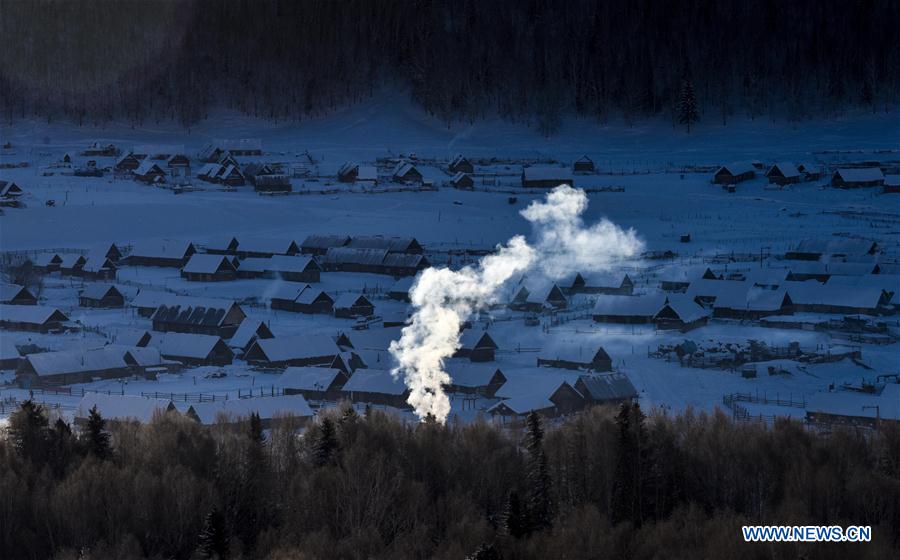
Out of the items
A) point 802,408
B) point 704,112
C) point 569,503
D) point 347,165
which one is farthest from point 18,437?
point 704,112

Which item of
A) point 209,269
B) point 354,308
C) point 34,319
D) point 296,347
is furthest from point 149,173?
point 296,347

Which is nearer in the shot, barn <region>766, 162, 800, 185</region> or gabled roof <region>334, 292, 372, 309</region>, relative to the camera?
gabled roof <region>334, 292, 372, 309</region>

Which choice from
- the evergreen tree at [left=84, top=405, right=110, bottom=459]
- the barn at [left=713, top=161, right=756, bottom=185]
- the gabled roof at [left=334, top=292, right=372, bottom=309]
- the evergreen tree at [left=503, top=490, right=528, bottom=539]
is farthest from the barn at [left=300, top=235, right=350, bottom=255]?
the evergreen tree at [left=503, top=490, right=528, bottom=539]

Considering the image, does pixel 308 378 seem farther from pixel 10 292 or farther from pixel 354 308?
pixel 10 292

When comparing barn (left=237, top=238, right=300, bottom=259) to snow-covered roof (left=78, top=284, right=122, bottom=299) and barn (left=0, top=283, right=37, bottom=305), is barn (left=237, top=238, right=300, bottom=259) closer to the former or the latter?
snow-covered roof (left=78, top=284, right=122, bottom=299)

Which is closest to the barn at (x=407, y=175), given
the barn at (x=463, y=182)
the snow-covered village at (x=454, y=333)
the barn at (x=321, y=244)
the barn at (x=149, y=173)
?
the snow-covered village at (x=454, y=333)

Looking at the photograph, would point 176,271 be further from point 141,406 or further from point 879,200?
point 879,200

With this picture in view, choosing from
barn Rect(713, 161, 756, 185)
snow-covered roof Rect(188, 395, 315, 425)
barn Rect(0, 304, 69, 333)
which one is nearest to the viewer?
snow-covered roof Rect(188, 395, 315, 425)
